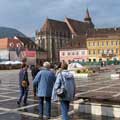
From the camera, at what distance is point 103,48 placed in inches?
5148

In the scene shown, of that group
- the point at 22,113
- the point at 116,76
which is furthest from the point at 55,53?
the point at 22,113

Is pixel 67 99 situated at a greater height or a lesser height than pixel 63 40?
lesser

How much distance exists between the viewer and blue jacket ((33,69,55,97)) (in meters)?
11.1

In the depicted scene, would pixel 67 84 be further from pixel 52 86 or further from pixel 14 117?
pixel 14 117

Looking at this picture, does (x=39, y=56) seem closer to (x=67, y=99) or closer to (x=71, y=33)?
(x=71, y=33)

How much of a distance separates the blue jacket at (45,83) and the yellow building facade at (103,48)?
116319 millimetres

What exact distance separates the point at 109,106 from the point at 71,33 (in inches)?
6310

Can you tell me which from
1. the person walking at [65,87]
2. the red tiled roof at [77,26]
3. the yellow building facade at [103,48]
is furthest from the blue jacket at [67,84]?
the red tiled roof at [77,26]

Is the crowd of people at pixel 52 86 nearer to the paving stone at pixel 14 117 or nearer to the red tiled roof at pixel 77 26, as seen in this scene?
the paving stone at pixel 14 117

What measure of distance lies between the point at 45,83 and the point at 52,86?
0.25 metres

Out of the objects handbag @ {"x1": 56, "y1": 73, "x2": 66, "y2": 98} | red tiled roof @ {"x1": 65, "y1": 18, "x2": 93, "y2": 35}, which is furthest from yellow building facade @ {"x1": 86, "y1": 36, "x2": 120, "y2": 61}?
handbag @ {"x1": 56, "y1": 73, "x2": 66, "y2": 98}

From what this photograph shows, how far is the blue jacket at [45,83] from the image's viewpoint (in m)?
11.1

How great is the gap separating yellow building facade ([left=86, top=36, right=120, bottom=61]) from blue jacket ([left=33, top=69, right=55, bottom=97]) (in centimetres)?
11632

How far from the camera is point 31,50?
138 meters
